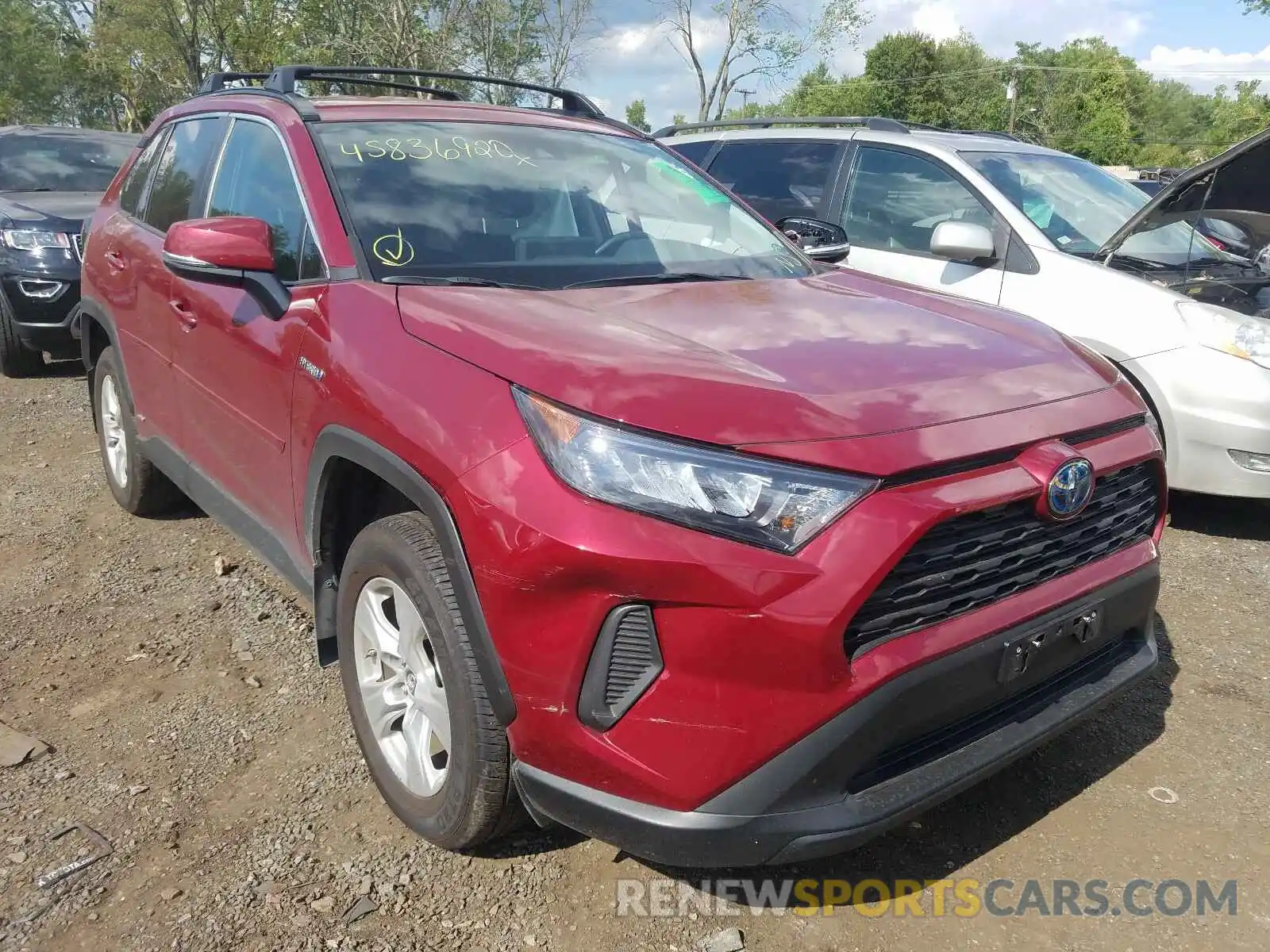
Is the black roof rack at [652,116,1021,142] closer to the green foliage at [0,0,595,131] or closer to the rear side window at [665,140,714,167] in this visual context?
the rear side window at [665,140,714,167]

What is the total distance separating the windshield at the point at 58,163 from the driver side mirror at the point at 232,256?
20.0 feet

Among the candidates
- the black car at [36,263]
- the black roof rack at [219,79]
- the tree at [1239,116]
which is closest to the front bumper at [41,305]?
the black car at [36,263]

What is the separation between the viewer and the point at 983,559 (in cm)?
188

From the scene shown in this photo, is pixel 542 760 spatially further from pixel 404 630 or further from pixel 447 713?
pixel 404 630

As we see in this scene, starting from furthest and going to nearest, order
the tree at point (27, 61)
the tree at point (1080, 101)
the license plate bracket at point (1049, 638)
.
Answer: the tree at point (1080, 101) < the tree at point (27, 61) < the license plate bracket at point (1049, 638)

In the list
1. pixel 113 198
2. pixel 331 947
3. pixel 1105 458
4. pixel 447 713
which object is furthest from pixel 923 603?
pixel 113 198

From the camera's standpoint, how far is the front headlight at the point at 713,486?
5.57 feet

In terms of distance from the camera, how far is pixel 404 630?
2184mm

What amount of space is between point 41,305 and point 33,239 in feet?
1.54

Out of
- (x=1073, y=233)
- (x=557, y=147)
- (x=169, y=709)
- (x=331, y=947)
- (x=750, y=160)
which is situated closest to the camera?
(x=331, y=947)

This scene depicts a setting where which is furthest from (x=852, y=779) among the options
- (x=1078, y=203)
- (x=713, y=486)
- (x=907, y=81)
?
(x=907, y=81)

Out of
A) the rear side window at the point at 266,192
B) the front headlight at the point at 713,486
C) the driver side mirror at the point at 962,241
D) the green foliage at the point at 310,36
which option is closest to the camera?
the front headlight at the point at 713,486

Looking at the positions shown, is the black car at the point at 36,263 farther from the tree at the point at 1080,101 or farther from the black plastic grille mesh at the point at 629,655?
the tree at the point at 1080,101

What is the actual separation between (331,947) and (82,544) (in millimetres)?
2766
